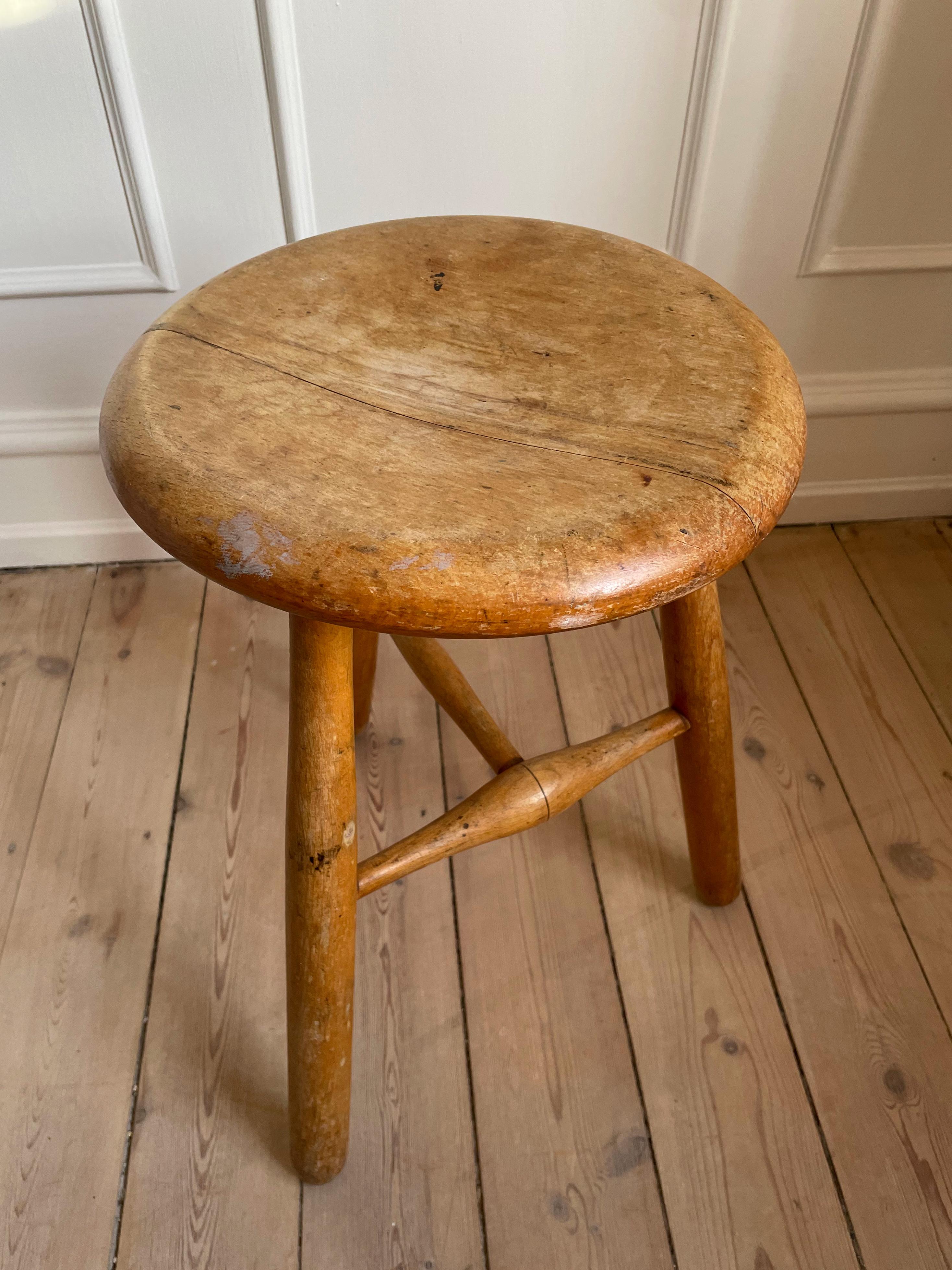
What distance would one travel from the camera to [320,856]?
21.9 inches

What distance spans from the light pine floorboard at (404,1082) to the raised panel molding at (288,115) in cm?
54

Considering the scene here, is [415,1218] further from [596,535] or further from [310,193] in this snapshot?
[310,193]

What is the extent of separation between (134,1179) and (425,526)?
0.57 meters

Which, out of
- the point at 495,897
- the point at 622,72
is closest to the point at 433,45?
the point at 622,72

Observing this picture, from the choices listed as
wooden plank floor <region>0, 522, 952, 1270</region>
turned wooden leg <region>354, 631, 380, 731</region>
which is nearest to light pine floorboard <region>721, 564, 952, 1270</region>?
wooden plank floor <region>0, 522, 952, 1270</region>

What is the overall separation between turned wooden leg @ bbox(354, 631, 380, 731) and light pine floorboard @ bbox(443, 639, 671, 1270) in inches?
3.6

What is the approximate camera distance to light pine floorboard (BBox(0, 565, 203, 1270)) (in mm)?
698

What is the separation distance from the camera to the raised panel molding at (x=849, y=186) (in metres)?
0.86

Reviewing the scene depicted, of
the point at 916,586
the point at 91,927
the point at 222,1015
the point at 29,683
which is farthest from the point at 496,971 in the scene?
the point at 916,586

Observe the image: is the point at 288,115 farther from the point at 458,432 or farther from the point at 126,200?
the point at 458,432

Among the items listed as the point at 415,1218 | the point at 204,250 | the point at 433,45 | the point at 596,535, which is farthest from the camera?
the point at 204,250

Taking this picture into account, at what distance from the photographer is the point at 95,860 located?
891 millimetres

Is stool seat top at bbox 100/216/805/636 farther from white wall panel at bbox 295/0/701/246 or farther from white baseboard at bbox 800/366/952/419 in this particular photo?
white baseboard at bbox 800/366/952/419

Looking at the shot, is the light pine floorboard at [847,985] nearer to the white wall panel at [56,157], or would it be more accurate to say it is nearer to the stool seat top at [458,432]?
the stool seat top at [458,432]
